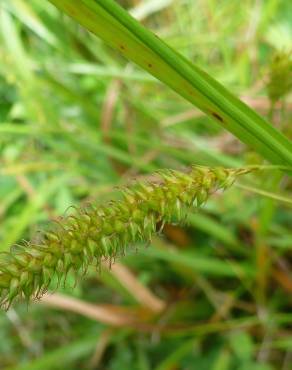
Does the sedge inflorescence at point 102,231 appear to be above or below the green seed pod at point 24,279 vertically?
above

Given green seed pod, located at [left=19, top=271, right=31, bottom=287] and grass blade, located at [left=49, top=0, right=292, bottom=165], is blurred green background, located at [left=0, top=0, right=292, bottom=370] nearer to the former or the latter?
grass blade, located at [left=49, top=0, right=292, bottom=165]

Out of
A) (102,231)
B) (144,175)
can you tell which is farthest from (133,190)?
(144,175)

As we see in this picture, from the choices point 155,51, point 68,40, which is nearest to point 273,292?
point 68,40

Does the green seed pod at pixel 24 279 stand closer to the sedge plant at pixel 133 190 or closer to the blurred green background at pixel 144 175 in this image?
the sedge plant at pixel 133 190

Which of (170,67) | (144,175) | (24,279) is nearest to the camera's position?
(24,279)

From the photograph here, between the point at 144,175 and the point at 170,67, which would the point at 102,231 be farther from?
the point at 144,175

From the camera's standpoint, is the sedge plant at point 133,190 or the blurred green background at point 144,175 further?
the blurred green background at point 144,175

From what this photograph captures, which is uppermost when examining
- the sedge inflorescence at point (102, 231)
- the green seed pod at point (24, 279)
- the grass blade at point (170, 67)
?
the grass blade at point (170, 67)

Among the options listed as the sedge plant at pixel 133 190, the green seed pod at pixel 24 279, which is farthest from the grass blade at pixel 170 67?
the green seed pod at pixel 24 279
